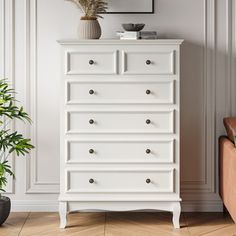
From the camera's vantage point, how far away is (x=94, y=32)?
393 cm

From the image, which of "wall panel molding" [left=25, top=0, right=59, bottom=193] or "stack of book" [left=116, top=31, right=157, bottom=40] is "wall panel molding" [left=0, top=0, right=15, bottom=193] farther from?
"stack of book" [left=116, top=31, right=157, bottom=40]

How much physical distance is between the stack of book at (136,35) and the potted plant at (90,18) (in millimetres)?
161

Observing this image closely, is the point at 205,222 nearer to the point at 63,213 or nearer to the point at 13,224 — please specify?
the point at 63,213

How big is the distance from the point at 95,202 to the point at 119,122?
57cm

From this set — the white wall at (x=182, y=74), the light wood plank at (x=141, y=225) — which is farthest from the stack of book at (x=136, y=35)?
the light wood plank at (x=141, y=225)

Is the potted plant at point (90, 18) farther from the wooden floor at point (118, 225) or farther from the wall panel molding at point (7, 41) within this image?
the wooden floor at point (118, 225)

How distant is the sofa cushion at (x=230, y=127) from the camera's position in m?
3.94

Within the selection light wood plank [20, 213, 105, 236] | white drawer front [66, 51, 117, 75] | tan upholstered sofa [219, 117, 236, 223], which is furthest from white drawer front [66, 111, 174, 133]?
light wood plank [20, 213, 105, 236]

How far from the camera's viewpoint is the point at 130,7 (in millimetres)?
4219

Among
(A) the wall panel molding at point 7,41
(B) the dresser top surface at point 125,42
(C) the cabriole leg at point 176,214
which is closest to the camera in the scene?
(B) the dresser top surface at point 125,42

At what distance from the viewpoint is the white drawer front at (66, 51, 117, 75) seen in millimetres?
3791

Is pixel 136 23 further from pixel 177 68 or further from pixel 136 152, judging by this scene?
pixel 136 152

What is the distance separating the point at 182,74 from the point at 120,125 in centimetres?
74

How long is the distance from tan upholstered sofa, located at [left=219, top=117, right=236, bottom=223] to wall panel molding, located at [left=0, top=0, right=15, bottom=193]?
61.8 inches
